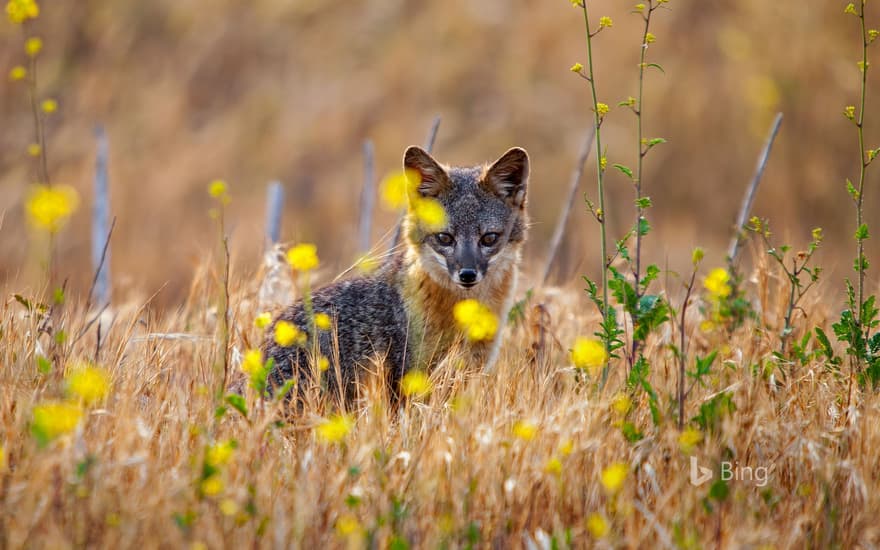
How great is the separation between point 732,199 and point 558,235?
7.33 m

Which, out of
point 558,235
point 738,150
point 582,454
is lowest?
point 582,454

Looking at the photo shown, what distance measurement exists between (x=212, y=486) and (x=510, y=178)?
3272 millimetres

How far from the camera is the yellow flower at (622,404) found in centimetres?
407

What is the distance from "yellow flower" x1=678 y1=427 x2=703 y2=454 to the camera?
3528 mm

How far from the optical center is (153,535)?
3115mm

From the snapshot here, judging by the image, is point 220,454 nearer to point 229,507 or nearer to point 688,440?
point 229,507

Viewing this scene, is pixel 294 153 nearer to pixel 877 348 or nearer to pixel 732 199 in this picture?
pixel 732 199

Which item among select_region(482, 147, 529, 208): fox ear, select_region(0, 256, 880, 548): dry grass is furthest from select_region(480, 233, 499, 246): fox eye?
select_region(0, 256, 880, 548): dry grass

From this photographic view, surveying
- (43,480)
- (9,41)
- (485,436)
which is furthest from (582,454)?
(9,41)

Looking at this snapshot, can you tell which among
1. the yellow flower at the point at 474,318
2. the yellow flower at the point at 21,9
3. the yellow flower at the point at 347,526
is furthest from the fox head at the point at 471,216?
the yellow flower at the point at 21,9

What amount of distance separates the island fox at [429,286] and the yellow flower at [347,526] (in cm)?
178

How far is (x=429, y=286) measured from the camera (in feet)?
18.4

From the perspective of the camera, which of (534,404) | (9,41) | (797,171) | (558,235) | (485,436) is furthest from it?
(9,41)

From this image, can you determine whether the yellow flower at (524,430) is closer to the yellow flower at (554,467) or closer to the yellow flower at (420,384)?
the yellow flower at (554,467)
